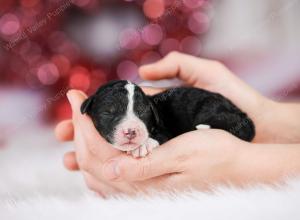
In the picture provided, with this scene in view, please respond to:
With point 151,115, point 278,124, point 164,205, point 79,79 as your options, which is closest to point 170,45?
point 79,79

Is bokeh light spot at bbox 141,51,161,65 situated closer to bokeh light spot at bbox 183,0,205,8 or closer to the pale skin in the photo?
bokeh light spot at bbox 183,0,205,8

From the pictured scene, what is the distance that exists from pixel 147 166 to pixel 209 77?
2.68 ft

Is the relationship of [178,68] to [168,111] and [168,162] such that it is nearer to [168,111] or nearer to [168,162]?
[168,111]

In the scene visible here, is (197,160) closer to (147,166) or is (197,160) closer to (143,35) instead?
(147,166)

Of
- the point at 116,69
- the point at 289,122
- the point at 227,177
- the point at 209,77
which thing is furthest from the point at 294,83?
the point at 227,177

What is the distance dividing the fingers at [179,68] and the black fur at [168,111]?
254 mm

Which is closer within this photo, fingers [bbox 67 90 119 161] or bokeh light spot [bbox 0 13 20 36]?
fingers [bbox 67 90 119 161]

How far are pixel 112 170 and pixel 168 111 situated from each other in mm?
394

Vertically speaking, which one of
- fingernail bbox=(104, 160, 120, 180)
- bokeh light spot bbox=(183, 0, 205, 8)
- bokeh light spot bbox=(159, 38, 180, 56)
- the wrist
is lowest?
the wrist

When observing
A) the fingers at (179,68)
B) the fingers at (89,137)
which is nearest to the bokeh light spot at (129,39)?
the fingers at (179,68)

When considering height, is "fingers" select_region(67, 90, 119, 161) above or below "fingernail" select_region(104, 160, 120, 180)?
above

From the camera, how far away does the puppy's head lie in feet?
5.49

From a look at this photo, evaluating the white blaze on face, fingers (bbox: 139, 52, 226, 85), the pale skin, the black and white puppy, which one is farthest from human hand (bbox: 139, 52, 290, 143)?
the white blaze on face

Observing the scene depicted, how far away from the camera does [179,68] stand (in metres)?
2.43
